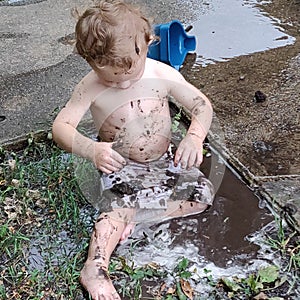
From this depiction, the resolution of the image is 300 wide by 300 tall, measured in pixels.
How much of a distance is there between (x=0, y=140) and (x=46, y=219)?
0.65m

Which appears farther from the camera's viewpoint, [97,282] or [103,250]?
[103,250]

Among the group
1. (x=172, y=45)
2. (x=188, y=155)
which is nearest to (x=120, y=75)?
(x=188, y=155)

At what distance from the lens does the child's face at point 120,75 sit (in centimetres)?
224

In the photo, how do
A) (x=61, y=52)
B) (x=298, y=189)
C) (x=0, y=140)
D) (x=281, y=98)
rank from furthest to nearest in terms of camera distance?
(x=61, y=52) → (x=281, y=98) → (x=0, y=140) → (x=298, y=189)

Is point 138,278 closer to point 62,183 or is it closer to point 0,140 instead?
point 62,183

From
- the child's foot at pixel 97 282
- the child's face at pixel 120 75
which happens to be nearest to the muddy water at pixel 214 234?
the child's foot at pixel 97 282

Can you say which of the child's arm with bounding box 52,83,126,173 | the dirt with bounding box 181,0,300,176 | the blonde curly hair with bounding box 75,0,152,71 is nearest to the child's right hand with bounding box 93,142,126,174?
the child's arm with bounding box 52,83,126,173

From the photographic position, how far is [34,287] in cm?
210

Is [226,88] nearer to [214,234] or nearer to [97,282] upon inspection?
[214,234]

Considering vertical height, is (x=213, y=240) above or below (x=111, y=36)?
below

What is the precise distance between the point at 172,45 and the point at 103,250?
66.7 inches

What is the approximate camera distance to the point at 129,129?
2.44 m

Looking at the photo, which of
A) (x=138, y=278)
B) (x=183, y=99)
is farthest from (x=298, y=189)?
(x=138, y=278)

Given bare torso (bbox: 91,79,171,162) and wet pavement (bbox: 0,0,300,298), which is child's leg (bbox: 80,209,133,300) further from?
bare torso (bbox: 91,79,171,162)
